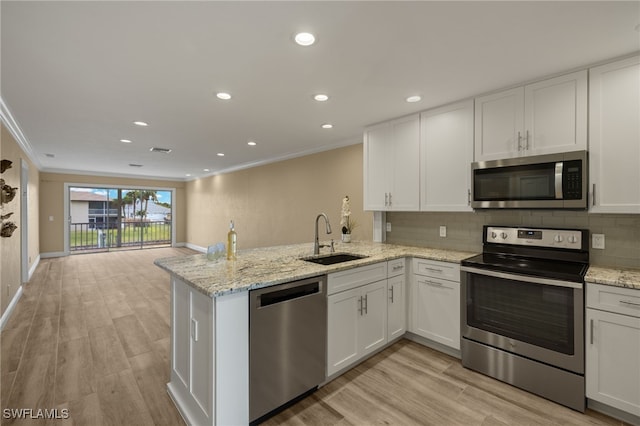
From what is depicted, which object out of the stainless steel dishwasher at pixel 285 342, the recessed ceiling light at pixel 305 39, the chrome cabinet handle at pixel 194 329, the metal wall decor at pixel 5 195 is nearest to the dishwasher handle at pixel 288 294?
the stainless steel dishwasher at pixel 285 342

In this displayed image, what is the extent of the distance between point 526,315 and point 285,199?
4362mm

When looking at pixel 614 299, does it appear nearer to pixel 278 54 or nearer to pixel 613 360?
pixel 613 360

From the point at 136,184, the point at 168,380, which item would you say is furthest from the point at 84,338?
the point at 136,184

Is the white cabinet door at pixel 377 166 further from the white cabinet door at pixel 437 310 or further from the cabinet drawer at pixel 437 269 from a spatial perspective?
the white cabinet door at pixel 437 310

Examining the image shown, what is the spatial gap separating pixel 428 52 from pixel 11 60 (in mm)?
2934

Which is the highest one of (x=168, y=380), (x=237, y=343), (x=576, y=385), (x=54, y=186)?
(x=54, y=186)

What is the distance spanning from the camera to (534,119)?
2.39 metres

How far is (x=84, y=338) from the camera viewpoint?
3082 mm

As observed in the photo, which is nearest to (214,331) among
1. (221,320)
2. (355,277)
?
(221,320)

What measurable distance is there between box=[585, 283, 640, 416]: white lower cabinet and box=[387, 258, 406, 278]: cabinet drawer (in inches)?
54.9

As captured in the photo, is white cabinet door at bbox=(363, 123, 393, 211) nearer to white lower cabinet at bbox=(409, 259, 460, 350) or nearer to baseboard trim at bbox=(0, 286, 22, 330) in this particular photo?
white lower cabinet at bbox=(409, 259, 460, 350)

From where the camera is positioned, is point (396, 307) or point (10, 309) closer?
point (396, 307)

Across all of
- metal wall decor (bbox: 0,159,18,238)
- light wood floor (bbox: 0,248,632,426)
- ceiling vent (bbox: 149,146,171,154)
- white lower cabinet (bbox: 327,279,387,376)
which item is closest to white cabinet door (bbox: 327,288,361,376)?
white lower cabinet (bbox: 327,279,387,376)

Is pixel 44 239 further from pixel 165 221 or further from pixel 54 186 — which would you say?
pixel 165 221
